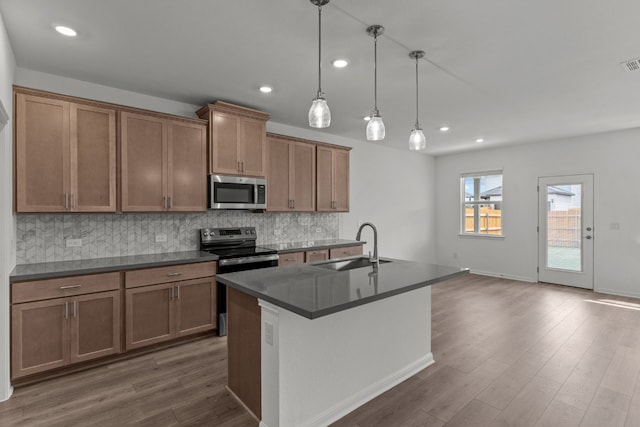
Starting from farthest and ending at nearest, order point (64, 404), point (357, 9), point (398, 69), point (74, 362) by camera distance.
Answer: point (398, 69), point (74, 362), point (64, 404), point (357, 9)

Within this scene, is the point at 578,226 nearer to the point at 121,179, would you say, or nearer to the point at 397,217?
the point at 397,217

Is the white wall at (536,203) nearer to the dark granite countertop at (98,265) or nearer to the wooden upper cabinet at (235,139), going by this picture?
the wooden upper cabinet at (235,139)

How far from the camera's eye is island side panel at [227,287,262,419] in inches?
84.0

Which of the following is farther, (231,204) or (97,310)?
(231,204)

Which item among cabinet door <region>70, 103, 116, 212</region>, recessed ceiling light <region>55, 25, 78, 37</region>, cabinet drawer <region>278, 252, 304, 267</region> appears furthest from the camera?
cabinet drawer <region>278, 252, 304, 267</region>

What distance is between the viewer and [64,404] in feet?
7.69

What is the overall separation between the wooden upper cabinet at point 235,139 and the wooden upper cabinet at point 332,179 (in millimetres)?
1054

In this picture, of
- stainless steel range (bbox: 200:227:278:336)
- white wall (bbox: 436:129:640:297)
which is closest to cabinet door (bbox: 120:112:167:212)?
stainless steel range (bbox: 200:227:278:336)

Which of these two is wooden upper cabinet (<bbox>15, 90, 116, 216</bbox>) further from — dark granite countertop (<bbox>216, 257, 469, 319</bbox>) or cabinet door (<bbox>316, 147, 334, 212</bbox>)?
cabinet door (<bbox>316, 147, 334, 212</bbox>)

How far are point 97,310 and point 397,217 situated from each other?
17.4ft

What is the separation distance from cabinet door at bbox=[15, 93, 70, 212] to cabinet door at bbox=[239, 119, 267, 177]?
1660 millimetres

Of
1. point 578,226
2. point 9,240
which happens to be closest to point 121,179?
point 9,240

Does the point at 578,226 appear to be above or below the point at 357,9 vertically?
below

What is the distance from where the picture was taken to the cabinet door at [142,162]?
3191 millimetres
